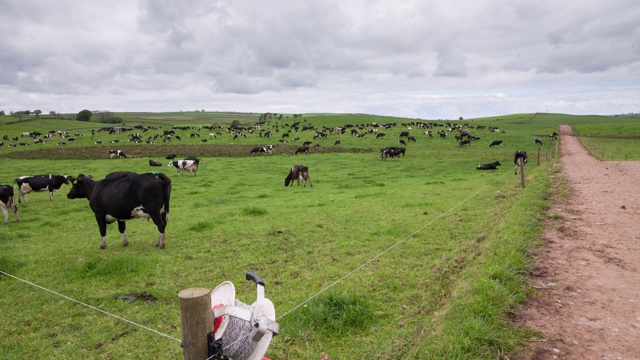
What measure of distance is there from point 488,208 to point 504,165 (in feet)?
68.8

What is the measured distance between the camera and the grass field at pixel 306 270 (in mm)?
5973

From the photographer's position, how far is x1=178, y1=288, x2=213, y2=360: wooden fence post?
10.7 ft

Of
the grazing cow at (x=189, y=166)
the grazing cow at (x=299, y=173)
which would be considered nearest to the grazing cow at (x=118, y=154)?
the grazing cow at (x=189, y=166)

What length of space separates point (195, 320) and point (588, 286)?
6.74 m

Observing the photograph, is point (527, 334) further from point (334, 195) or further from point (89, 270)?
point (334, 195)

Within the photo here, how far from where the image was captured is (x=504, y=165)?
1321 inches

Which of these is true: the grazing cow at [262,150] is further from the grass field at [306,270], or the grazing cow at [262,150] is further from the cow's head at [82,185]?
the cow's head at [82,185]

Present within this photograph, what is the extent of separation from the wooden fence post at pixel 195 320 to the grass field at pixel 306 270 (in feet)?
8.71

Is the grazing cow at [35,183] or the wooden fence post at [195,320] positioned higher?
the wooden fence post at [195,320]

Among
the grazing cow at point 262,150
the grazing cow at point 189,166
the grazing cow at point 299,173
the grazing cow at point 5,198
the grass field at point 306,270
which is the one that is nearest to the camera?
the grass field at point 306,270

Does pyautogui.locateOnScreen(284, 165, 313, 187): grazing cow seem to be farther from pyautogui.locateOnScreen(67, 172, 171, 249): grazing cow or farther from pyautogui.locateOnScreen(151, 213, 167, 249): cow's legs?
pyautogui.locateOnScreen(151, 213, 167, 249): cow's legs

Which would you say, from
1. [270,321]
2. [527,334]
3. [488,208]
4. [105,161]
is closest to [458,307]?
[527,334]

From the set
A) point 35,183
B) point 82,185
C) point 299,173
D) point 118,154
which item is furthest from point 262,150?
point 82,185

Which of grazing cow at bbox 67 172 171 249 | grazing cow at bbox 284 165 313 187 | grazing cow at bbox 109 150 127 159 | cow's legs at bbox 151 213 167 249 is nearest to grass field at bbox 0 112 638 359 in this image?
cow's legs at bbox 151 213 167 249
